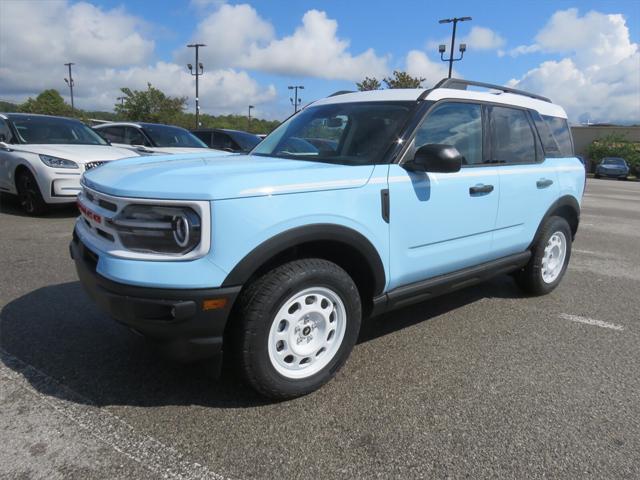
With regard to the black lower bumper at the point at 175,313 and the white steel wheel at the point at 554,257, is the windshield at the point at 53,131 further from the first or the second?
the white steel wheel at the point at 554,257

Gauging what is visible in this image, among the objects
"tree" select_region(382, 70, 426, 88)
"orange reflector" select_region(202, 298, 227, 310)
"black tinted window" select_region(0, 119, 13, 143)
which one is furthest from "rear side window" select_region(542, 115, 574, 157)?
"tree" select_region(382, 70, 426, 88)

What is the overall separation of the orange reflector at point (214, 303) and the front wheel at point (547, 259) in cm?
317

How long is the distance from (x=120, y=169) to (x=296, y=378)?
1588 millimetres

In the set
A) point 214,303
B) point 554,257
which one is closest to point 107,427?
point 214,303

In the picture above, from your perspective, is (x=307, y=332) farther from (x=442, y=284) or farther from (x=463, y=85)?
(x=463, y=85)

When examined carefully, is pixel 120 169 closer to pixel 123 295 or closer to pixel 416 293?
pixel 123 295

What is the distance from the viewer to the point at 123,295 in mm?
2307

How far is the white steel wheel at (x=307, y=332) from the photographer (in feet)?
8.65

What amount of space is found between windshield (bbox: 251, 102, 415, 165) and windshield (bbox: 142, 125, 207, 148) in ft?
20.9

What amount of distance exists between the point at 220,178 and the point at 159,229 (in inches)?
15.2

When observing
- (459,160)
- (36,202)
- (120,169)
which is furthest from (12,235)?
(459,160)

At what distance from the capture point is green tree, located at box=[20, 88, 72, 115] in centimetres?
6366

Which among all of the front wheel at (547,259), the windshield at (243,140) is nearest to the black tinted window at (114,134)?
the windshield at (243,140)

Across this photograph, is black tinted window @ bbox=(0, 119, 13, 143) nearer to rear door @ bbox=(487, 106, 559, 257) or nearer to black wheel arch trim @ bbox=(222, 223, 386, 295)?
black wheel arch trim @ bbox=(222, 223, 386, 295)
